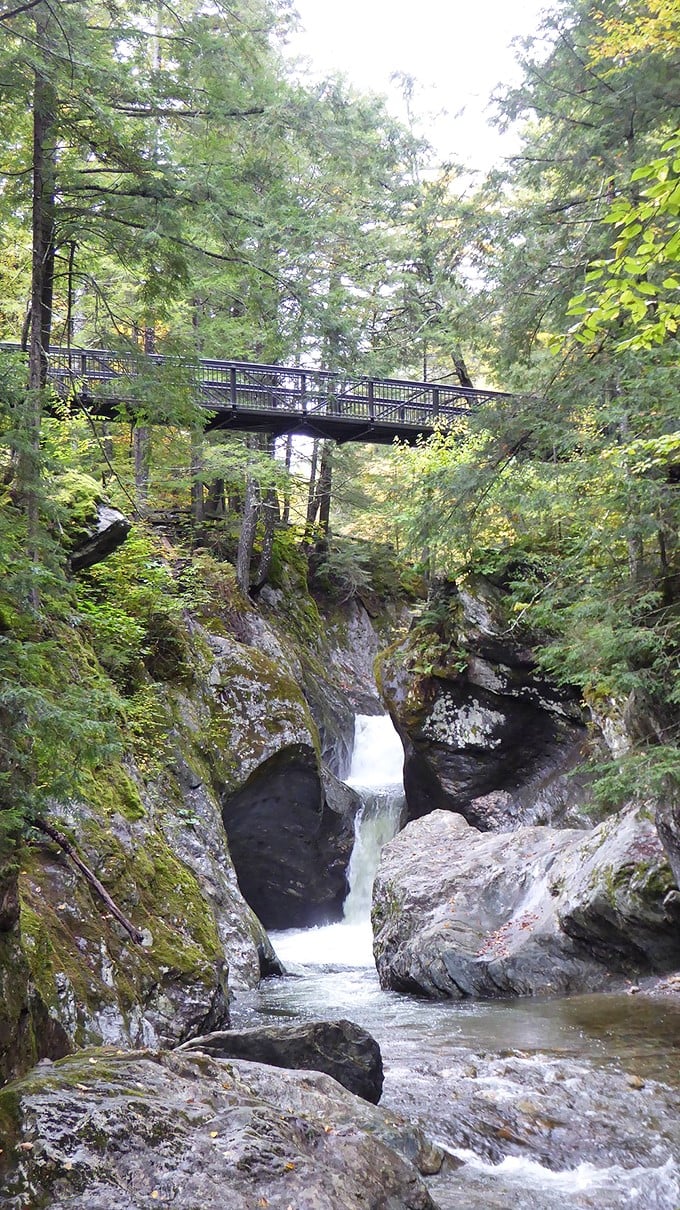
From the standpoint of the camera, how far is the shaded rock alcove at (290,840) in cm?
1262

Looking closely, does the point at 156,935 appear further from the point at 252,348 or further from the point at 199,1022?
the point at 252,348

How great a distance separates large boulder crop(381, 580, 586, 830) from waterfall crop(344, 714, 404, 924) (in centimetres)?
125

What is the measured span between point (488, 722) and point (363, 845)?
329cm

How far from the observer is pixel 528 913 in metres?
9.21

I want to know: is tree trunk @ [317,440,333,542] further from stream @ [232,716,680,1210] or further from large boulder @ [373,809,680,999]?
stream @ [232,716,680,1210]

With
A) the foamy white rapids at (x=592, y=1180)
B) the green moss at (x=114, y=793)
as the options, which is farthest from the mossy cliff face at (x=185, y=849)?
the foamy white rapids at (x=592, y=1180)

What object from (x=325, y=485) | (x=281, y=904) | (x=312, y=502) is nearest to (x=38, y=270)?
(x=281, y=904)

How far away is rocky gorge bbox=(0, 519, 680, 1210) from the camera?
3.03m

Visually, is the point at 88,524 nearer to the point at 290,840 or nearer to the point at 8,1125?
the point at 8,1125

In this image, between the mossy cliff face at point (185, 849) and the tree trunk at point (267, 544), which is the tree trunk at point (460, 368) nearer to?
the tree trunk at point (267, 544)

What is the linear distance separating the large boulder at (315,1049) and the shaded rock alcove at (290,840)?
6.95 m

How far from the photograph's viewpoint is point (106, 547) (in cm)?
845

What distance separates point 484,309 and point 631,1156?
740 cm

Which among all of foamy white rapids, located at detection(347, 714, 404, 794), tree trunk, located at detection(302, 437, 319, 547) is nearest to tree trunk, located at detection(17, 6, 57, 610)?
foamy white rapids, located at detection(347, 714, 404, 794)
